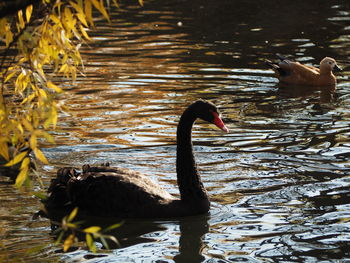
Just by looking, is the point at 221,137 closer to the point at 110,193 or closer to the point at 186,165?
the point at 186,165

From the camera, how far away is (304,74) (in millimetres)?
13328

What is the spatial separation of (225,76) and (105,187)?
6.80 m

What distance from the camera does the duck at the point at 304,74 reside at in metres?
13.2

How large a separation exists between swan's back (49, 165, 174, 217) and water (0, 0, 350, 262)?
0.17 metres

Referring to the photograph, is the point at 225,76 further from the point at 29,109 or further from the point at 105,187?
the point at 29,109

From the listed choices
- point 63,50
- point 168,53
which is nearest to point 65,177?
point 63,50

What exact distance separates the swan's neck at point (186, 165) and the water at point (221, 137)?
270 mm

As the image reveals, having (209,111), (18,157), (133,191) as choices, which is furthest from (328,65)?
(18,157)

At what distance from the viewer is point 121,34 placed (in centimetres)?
1742

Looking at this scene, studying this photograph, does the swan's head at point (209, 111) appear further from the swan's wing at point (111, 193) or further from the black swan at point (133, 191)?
the swan's wing at point (111, 193)

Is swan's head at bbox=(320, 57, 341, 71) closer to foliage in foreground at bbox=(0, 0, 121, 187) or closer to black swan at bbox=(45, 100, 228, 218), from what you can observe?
black swan at bbox=(45, 100, 228, 218)

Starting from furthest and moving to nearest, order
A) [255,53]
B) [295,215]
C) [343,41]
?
1. [343,41]
2. [255,53]
3. [295,215]

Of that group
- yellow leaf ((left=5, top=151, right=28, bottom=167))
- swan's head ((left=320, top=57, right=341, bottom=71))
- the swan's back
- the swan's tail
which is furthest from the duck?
yellow leaf ((left=5, top=151, right=28, bottom=167))

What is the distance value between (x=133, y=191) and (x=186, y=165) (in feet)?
1.88
